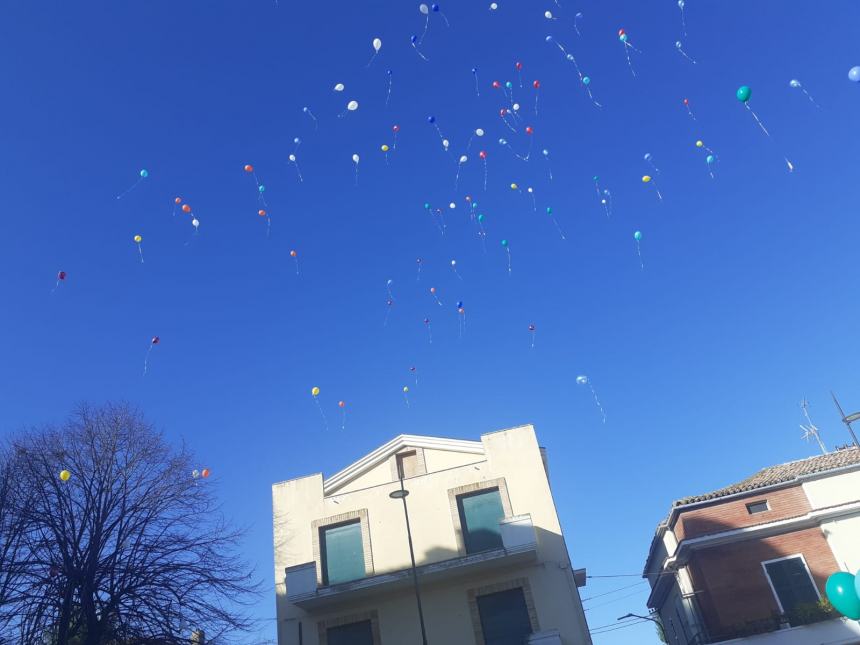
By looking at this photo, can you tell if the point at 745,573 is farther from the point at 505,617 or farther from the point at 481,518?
the point at 481,518

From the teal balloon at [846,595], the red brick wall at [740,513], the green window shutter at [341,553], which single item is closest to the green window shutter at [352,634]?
→ the green window shutter at [341,553]

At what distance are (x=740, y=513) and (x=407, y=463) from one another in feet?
39.0

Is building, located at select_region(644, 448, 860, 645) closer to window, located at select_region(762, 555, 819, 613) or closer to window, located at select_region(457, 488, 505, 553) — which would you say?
window, located at select_region(762, 555, 819, 613)

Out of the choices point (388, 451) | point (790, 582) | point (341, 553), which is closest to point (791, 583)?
point (790, 582)

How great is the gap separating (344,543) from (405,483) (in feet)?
9.09

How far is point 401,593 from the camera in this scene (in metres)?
20.0

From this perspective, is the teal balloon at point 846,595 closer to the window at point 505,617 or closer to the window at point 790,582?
the window at point 505,617

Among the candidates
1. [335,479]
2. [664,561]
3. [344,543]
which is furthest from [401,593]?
[664,561]

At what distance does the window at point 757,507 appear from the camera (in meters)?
22.8

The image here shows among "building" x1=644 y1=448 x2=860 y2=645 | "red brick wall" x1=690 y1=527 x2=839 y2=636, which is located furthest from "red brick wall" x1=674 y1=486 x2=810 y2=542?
"red brick wall" x1=690 y1=527 x2=839 y2=636

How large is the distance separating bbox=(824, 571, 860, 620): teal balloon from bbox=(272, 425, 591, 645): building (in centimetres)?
708

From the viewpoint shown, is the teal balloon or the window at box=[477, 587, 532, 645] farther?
the window at box=[477, 587, 532, 645]

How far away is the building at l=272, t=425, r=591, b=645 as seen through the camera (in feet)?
62.4

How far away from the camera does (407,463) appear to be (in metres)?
22.8
